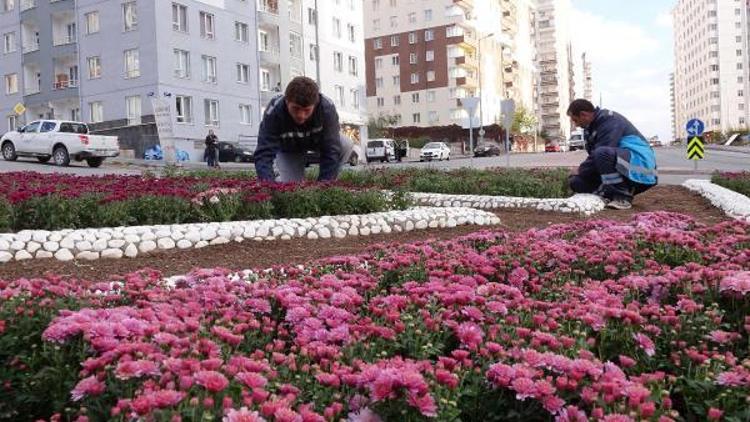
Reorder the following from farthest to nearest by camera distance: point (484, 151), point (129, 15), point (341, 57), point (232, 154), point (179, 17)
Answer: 1. point (484, 151)
2. point (341, 57)
3. point (179, 17)
4. point (129, 15)
5. point (232, 154)

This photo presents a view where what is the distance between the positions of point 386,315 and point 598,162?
26.3ft

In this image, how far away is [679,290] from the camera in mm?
3396

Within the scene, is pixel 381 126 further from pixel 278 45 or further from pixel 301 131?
pixel 301 131

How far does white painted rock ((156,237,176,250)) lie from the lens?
6738 millimetres

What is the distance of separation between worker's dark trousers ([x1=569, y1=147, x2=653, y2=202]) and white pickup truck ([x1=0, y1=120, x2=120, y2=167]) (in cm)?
2175

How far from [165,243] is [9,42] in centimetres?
4904

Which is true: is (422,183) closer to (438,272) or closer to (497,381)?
(438,272)

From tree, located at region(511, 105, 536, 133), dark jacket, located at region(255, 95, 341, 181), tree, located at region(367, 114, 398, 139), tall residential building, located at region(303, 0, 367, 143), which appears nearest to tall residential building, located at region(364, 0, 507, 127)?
tree, located at region(367, 114, 398, 139)

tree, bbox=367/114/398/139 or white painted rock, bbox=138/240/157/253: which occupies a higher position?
tree, bbox=367/114/398/139

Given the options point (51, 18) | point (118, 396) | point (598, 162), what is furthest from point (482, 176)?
point (51, 18)

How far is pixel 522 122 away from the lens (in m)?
103

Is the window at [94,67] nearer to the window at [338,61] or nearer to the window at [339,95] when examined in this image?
the window at [339,95]

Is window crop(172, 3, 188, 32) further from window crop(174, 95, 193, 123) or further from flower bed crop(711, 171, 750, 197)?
flower bed crop(711, 171, 750, 197)

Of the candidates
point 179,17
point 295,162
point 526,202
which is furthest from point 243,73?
point 295,162
